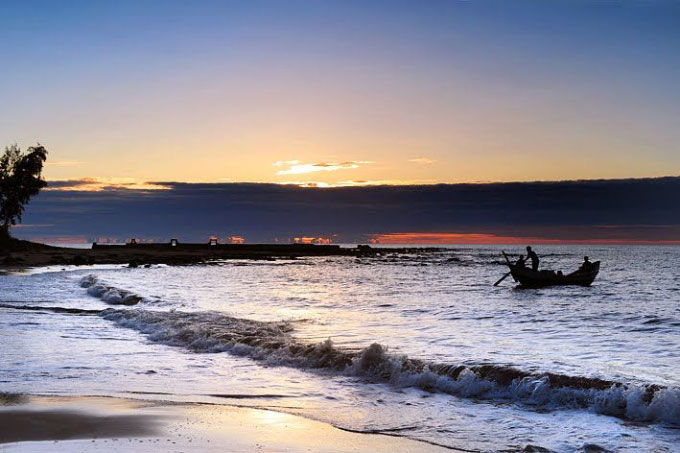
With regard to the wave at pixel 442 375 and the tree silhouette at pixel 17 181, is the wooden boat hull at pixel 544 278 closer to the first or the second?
the wave at pixel 442 375

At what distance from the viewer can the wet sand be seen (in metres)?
7.63

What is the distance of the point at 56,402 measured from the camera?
976cm

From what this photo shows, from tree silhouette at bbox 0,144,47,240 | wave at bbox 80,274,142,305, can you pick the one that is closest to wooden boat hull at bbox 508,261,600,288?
wave at bbox 80,274,142,305

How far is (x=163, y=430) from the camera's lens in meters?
8.30

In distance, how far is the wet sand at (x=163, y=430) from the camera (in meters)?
7.63

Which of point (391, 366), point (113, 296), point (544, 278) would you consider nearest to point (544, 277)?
point (544, 278)

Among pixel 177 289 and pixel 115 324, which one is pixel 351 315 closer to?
pixel 115 324

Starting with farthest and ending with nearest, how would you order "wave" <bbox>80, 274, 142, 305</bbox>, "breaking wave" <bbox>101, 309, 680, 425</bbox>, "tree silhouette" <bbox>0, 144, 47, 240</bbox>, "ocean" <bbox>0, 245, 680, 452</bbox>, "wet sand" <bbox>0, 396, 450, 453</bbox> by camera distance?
"tree silhouette" <bbox>0, 144, 47, 240</bbox> → "wave" <bbox>80, 274, 142, 305</bbox> → "breaking wave" <bbox>101, 309, 680, 425</bbox> → "ocean" <bbox>0, 245, 680, 452</bbox> → "wet sand" <bbox>0, 396, 450, 453</bbox>

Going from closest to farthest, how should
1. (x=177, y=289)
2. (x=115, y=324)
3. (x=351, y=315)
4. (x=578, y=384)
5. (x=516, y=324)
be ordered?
(x=578, y=384)
(x=115, y=324)
(x=516, y=324)
(x=351, y=315)
(x=177, y=289)

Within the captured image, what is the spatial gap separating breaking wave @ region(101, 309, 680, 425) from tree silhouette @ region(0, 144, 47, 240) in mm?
76743

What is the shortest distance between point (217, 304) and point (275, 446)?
21.9 m

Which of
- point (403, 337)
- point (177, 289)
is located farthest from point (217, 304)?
point (403, 337)

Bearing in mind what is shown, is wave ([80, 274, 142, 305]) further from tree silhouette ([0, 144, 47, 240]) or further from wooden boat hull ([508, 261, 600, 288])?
tree silhouette ([0, 144, 47, 240])

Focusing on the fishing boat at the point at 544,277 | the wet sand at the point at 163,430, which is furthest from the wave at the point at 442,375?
the fishing boat at the point at 544,277
